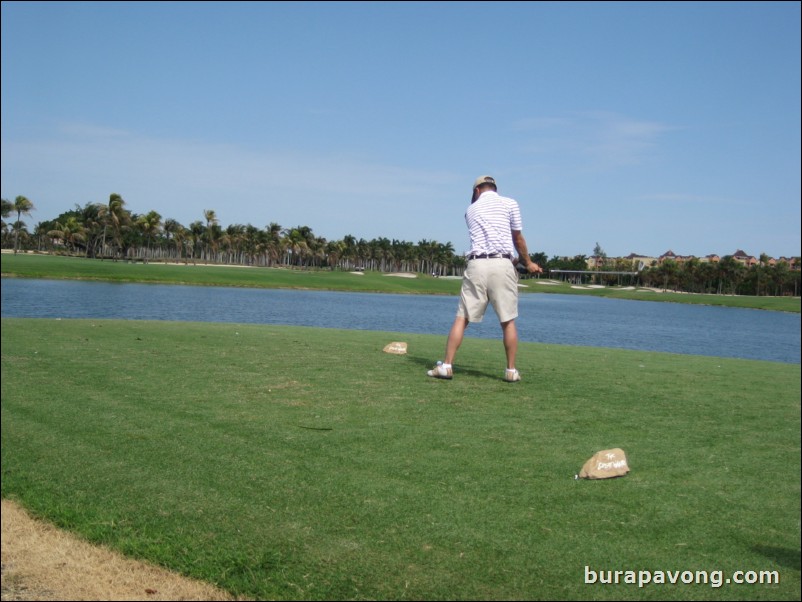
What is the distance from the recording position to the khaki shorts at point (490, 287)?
24.1ft

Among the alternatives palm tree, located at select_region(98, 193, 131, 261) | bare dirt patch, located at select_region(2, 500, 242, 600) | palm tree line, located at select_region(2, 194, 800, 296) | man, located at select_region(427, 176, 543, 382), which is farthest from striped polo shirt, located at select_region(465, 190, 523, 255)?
palm tree, located at select_region(98, 193, 131, 261)

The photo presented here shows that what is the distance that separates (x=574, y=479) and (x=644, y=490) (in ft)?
1.38

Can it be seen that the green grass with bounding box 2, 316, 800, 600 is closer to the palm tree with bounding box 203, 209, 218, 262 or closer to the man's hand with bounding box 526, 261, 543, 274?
the man's hand with bounding box 526, 261, 543, 274

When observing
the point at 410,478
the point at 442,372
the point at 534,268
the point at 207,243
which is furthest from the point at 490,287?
the point at 207,243

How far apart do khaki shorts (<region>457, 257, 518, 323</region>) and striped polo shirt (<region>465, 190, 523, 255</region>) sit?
152 mm

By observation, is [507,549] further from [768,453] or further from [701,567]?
[768,453]

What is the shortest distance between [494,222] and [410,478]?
3.81 m

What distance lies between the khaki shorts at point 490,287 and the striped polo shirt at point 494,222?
152 mm

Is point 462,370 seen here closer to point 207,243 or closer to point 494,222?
point 494,222

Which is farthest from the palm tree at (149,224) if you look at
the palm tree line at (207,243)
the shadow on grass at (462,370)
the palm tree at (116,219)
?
the shadow on grass at (462,370)

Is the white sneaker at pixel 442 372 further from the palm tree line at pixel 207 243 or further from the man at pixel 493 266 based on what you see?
the palm tree line at pixel 207 243

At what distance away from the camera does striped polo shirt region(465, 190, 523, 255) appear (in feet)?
24.2

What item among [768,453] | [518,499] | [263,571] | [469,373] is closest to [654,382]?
[469,373]

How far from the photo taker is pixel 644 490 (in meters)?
3.85
